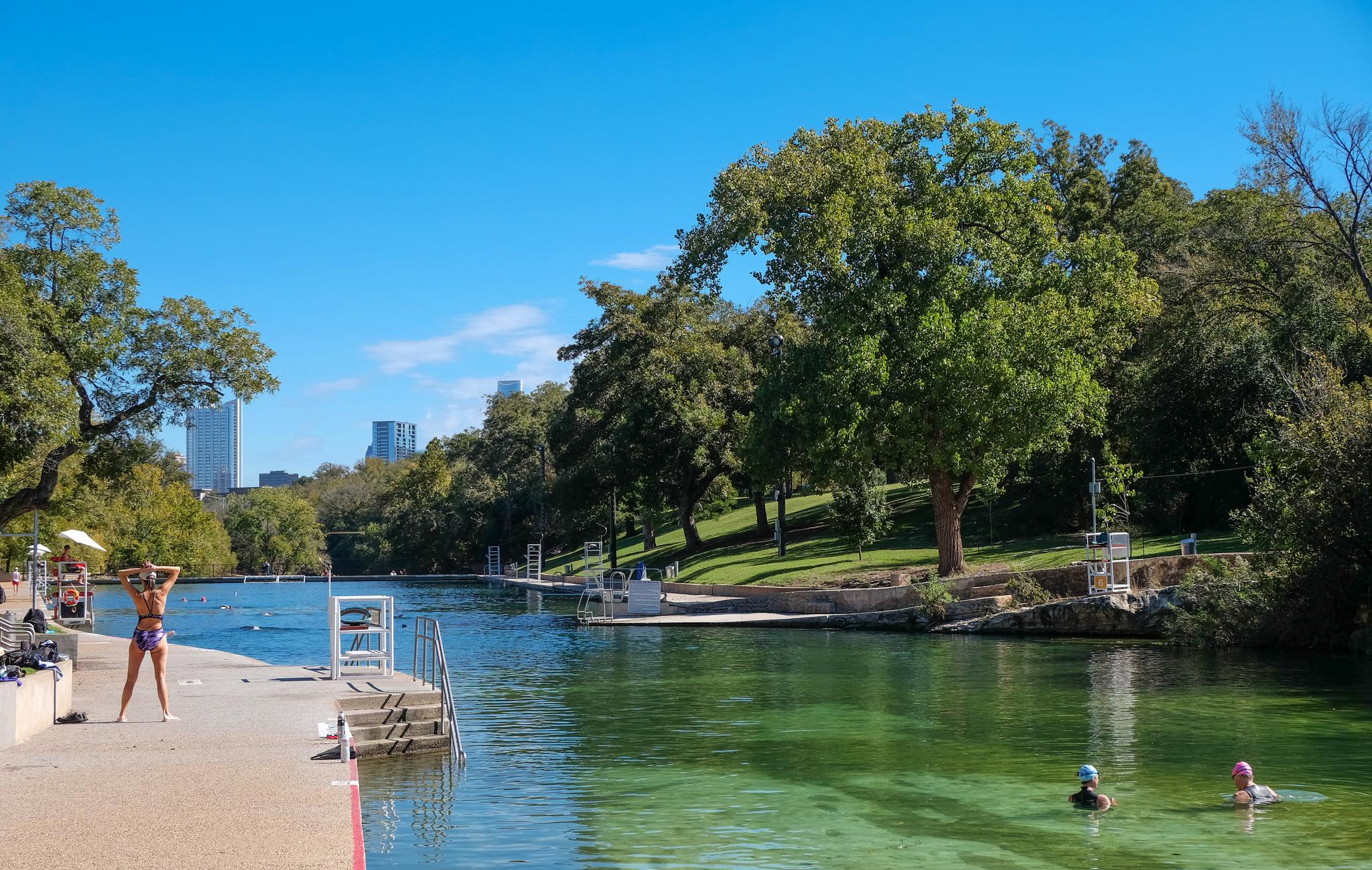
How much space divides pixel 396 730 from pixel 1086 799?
7.96 metres

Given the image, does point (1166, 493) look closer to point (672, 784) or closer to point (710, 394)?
point (710, 394)

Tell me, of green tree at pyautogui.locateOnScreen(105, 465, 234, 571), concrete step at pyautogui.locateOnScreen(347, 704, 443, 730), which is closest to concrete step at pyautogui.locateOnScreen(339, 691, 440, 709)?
concrete step at pyautogui.locateOnScreen(347, 704, 443, 730)

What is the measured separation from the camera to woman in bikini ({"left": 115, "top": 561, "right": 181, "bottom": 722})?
13.2 m

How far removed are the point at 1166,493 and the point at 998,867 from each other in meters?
35.3

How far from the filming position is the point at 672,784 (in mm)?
13250

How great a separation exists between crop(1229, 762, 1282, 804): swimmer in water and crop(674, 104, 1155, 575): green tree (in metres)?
22.7

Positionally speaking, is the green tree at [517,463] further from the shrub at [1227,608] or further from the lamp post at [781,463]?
the shrub at [1227,608]

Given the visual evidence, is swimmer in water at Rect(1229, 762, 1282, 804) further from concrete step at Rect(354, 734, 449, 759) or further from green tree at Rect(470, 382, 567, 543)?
green tree at Rect(470, 382, 567, 543)

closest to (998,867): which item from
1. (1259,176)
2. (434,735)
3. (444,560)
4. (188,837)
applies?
(188,837)

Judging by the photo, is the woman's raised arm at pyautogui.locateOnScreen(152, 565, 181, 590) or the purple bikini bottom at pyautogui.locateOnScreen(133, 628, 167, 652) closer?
the purple bikini bottom at pyautogui.locateOnScreen(133, 628, 167, 652)

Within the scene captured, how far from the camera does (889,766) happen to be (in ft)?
46.7

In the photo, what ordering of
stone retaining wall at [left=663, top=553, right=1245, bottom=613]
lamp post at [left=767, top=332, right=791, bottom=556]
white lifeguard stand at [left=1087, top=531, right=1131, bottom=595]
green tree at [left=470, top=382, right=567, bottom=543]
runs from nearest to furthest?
white lifeguard stand at [left=1087, top=531, right=1131, bottom=595], stone retaining wall at [left=663, top=553, right=1245, bottom=613], lamp post at [left=767, top=332, right=791, bottom=556], green tree at [left=470, top=382, right=567, bottom=543]

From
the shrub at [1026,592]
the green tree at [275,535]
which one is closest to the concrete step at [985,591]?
the shrub at [1026,592]

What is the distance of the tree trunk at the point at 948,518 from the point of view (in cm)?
3638
